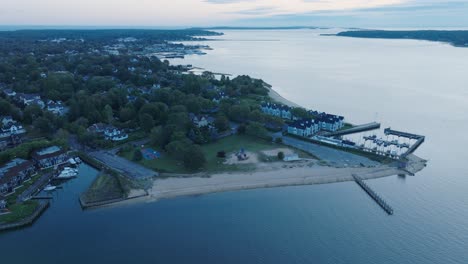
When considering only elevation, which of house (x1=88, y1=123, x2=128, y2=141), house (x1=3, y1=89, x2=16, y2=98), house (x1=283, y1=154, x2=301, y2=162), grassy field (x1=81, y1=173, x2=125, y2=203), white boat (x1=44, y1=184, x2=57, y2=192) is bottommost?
white boat (x1=44, y1=184, x2=57, y2=192)

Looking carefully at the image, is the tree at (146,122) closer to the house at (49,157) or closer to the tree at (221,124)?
the tree at (221,124)

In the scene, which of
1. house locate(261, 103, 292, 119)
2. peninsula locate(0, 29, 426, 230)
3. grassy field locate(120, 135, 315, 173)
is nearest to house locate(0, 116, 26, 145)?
peninsula locate(0, 29, 426, 230)

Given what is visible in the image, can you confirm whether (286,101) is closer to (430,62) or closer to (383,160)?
(383,160)

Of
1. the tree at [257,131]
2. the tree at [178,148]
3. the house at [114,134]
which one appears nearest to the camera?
the tree at [178,148]

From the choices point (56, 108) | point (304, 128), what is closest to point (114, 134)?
point (56, 108)

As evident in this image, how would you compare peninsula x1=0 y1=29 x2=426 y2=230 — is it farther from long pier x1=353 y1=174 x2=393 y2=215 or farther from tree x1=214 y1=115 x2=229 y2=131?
long pier x1=353 y1=174 x2=393 y2=215

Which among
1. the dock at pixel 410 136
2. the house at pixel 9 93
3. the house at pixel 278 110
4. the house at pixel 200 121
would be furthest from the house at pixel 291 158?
the house at pixel 9 93

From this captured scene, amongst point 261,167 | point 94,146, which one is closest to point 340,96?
point 261,167

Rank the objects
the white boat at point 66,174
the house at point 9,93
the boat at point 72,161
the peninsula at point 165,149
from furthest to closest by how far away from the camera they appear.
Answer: the house at point 9,93
the boat at point 72,161
the white boat at point 66,174
the peninsula at point 165,149
